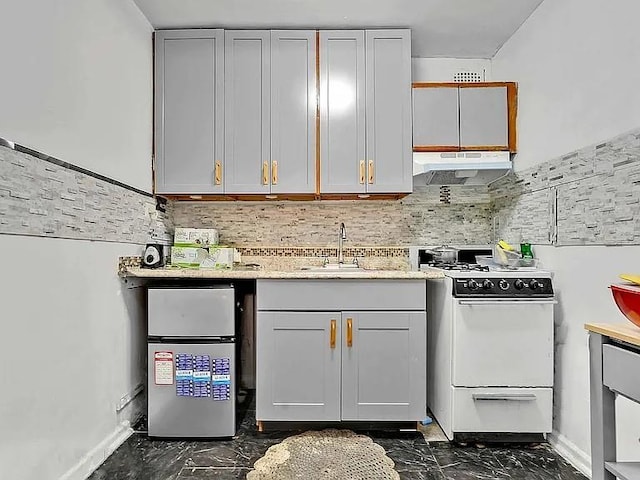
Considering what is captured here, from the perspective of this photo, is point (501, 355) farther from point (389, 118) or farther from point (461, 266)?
point (389, 118)

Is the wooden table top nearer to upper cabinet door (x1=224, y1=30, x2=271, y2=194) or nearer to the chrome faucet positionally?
the chrome faucet

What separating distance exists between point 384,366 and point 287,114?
1.64 m

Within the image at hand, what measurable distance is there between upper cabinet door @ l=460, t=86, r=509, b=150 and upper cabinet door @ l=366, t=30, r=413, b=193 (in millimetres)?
392

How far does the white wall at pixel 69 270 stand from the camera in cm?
165

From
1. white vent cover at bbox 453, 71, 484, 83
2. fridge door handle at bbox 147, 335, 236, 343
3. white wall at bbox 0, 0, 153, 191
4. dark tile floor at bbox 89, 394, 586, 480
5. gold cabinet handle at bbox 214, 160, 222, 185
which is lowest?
dark tile floor at bbox 89, 394, 586, 480

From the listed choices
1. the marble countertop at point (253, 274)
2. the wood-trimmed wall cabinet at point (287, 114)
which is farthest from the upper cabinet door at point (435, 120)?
the marble countertop at point (253, 274)

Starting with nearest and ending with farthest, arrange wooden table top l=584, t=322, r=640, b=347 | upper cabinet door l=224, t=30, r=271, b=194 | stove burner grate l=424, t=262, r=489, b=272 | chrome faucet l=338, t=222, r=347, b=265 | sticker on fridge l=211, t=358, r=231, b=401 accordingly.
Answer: wooden table top l=584, t=322, r=640, b=347, sticker on fridge l=211, t=358, r=231, b=401, stove burner grate l=424, t=262, r=489, b=272, upper cabinet door l=224, t=30, r=271, b=194, chrome faucet l=338, t=222, r=347, b=265

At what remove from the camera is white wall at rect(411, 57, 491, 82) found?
3365 mm

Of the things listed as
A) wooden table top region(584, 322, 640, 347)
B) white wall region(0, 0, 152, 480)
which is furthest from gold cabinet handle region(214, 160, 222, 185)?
wooden table top region(584, 322, 640, 347)

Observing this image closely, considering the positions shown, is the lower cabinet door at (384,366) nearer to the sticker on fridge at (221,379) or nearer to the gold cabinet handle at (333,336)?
the gold cabinet handle at (333,336)

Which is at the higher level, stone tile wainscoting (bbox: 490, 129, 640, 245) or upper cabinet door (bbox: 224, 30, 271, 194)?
upper cabinet door (bbox: 224, 30, 271, 194)

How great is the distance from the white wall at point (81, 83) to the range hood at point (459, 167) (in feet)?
5.68

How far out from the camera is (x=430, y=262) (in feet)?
10.5

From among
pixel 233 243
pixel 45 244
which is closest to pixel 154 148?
pixel 233 243
